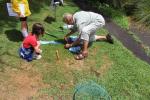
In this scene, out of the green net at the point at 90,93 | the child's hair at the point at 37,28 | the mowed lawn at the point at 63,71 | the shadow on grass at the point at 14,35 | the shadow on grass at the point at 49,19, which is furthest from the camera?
the shadow on grass at the point at 49,19

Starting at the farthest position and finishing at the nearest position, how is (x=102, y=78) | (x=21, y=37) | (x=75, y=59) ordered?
1. (x=21, y=37)
2. (x=75, y=59)
3. (x=102, y=78)

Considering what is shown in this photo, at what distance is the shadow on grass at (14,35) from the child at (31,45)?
2.99 ft

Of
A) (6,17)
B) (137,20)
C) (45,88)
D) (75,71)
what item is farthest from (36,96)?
(137,20)

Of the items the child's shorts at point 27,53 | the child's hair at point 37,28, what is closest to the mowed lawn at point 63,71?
the child's shorts at point 27,53

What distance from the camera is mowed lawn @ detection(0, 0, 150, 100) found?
321 inches

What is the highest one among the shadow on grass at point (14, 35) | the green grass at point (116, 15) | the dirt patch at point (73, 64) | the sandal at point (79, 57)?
the shadow on grass at point (14, 35)

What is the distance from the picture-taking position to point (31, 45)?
355 inches

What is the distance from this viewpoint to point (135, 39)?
11500 mm

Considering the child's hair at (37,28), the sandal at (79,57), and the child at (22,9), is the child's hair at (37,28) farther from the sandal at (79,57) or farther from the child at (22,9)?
the sandal at (79,57)

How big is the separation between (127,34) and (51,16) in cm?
223

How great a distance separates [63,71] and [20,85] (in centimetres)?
111

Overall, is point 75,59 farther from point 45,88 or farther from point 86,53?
point 45,88

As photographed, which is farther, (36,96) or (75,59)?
(75,59)

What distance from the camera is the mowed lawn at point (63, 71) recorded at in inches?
321
